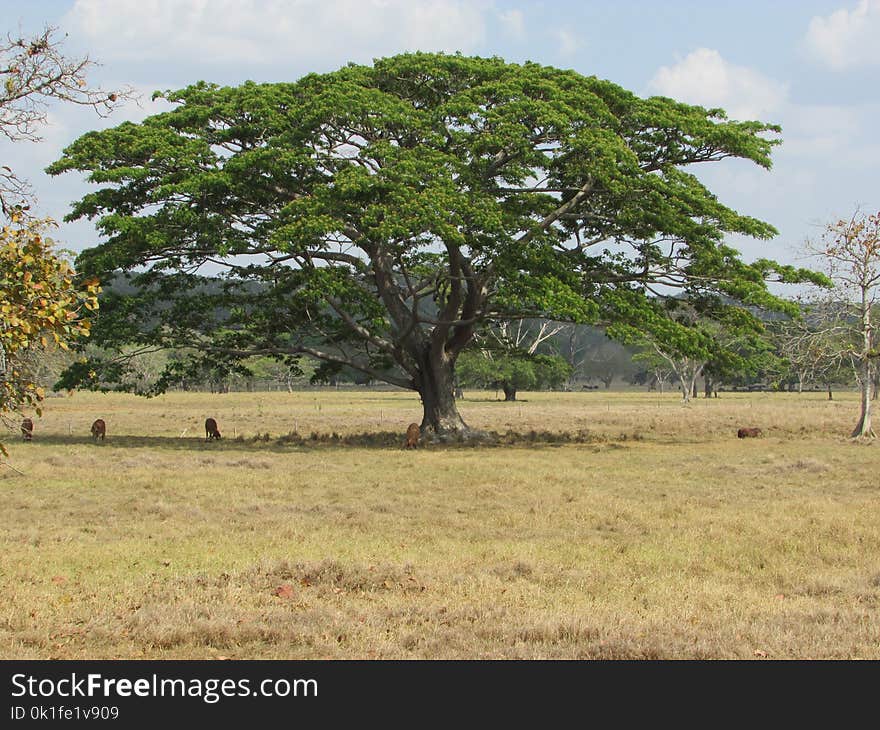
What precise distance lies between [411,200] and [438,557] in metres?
15.7

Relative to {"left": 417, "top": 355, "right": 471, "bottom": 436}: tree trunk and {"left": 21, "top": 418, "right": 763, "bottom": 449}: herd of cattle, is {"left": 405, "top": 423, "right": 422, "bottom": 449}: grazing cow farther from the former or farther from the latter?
{"left": 417, "top": 355, "right": 471, "bottom": 436}: tree trunk

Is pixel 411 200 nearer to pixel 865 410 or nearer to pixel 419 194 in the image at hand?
pixel 419 194

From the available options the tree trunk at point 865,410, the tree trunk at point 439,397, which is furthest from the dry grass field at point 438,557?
the tree trunk at point 865,410

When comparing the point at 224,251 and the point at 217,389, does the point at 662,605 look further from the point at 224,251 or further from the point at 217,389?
the point at 217,389

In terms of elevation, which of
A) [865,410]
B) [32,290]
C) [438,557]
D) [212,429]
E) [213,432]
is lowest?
[438,557]

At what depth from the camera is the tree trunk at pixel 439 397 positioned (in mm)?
33688

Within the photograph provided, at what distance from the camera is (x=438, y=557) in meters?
12.6

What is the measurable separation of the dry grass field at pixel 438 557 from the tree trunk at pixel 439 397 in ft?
21.2

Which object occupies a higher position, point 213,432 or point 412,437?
point 412,437

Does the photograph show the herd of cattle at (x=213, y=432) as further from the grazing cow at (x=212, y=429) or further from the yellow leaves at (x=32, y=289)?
the yellow leaves at (x=32, y=289)

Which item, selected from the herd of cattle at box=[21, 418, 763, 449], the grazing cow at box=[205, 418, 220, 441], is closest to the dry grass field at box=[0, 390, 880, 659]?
A: the herd of cattle at box=[21, 418, 763, 449]

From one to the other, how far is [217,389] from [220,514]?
373ft

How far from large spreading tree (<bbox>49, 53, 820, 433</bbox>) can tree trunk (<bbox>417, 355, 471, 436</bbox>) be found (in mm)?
70

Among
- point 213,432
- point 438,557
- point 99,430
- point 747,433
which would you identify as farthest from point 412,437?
point 438,557
